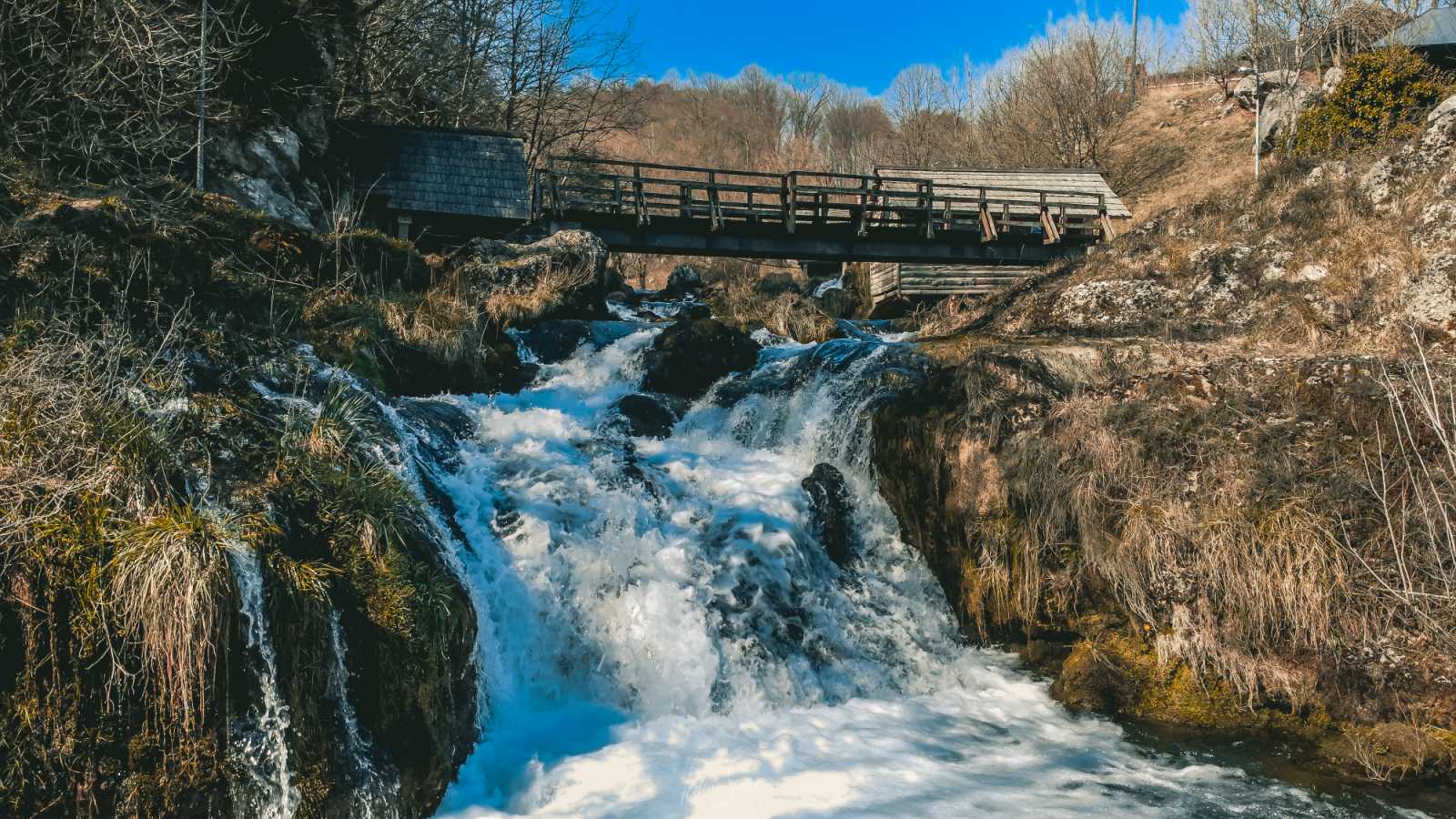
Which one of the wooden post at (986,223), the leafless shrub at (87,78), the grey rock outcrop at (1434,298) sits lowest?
the grey rock outcrop at (1434,298)

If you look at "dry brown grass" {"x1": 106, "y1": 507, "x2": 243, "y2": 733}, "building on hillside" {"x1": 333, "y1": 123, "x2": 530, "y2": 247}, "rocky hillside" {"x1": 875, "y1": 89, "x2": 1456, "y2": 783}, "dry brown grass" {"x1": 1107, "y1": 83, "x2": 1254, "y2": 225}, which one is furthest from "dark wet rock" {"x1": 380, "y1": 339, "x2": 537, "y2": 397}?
"dry brown grass" {"x1": 1107, "y1": 83, "x2": 1254, "y2": 225}

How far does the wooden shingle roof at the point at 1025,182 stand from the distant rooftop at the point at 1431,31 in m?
10.9

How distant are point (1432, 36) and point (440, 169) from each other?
30.9 metres

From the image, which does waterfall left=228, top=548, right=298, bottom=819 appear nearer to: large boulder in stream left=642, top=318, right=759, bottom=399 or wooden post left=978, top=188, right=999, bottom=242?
large boulder in stream left=642, top=318, right=759, bottom=399

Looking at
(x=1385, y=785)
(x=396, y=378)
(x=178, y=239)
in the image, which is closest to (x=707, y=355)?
(x=396, y=378)

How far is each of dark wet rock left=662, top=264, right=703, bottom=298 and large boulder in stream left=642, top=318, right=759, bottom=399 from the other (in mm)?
13111

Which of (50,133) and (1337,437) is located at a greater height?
(50,133)

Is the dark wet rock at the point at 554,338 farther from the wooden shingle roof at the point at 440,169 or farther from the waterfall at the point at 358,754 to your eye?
the waterfall at the point at 358,754

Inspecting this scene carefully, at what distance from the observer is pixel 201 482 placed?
14.8 ft

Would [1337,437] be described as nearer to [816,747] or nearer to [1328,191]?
[816,747]

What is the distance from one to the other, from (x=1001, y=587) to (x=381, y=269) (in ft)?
27.3

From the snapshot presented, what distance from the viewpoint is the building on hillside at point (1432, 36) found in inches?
1074

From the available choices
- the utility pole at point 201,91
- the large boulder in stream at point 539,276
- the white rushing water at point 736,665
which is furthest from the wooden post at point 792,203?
the utility pole at point 201,91

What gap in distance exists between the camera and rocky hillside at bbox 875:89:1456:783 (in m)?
5.52
